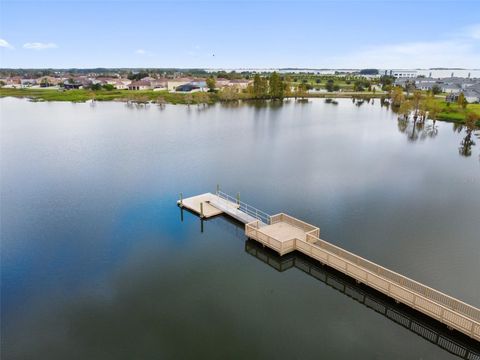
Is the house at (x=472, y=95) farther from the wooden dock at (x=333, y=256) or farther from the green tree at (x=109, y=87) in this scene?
the green tree at (x=109, y=87)

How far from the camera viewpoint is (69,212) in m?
29.6

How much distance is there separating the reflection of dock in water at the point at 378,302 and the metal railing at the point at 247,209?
10.1 ft

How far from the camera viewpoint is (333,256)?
2145cm

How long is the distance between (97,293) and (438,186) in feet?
113

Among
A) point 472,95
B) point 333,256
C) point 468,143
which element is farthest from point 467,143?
point 472,95

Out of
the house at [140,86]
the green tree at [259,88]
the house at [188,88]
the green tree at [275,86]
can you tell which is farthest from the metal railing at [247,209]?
the house at [140,86]

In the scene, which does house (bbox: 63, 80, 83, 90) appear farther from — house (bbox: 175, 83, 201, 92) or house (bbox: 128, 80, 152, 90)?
house (bbox: 175, 83, 201, 92)

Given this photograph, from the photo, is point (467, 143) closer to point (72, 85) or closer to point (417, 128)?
point (417, 128)

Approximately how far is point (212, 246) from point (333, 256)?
8610mm

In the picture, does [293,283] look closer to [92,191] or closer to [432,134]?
[92,191]

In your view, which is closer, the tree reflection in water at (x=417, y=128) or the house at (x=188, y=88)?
the tree reflection in water at (x=417, y=128)

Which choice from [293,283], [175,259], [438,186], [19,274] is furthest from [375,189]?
[19,274]

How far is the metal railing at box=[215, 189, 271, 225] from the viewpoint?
2811cm

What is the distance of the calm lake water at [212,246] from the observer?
16.2 metres
